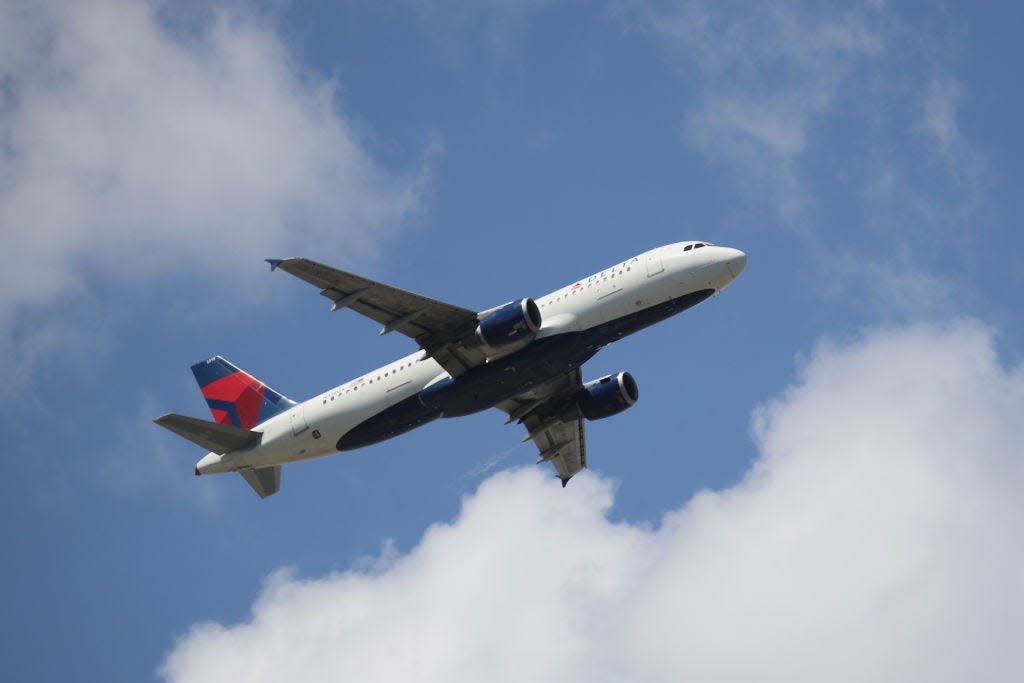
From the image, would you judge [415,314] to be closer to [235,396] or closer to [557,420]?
[557,420]

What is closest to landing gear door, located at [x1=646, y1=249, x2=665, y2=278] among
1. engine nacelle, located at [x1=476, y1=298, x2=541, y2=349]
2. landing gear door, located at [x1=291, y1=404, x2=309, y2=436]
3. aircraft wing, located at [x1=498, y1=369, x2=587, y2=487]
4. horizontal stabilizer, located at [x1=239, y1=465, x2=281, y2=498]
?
engine nacelle, located at [x1=476, y1=298, x2=541, y2=349]

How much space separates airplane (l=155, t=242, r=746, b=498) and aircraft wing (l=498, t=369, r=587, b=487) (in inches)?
282

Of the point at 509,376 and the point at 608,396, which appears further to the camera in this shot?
the point at 608,396

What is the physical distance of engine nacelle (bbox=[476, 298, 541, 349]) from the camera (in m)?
62.7

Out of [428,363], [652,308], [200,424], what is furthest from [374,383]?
[652,308]

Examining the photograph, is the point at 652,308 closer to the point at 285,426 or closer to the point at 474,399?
the point at 474,399

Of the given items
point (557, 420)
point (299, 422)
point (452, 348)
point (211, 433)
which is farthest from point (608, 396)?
point (211, 433)

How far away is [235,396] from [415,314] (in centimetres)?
1562

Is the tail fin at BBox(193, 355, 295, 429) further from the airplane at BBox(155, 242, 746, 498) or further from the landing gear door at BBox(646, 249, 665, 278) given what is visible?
the landing gear door at BBox(646, 249, 665, 278)

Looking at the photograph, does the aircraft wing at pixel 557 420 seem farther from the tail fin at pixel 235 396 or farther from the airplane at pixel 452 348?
the tail fin at pixel 235 396

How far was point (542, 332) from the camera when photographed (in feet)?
210

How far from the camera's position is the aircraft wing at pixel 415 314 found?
61912 mm

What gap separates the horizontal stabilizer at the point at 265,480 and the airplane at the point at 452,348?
1.01m

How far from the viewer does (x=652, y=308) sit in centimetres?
6359
